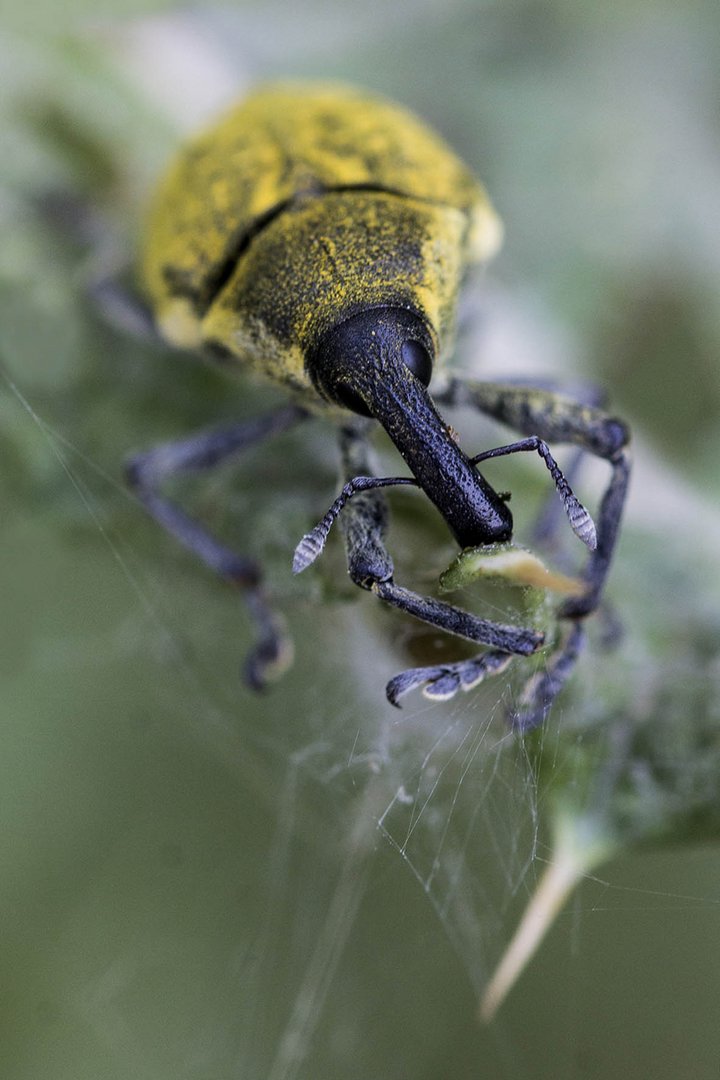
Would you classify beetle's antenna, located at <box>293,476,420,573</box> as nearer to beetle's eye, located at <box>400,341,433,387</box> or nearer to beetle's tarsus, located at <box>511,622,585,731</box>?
beetle's eye, located at <box>400,341,433,387</box>

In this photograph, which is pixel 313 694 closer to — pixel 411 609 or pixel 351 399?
pixel 411 609

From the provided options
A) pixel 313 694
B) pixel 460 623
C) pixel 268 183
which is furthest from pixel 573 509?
pixel 268 183

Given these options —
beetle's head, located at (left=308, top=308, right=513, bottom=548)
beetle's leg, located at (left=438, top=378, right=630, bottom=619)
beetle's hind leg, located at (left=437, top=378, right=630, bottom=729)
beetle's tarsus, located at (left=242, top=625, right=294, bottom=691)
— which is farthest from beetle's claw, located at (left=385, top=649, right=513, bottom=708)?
beetle's tarsus, located at (left=242, top=625, right=294, bottom=691)

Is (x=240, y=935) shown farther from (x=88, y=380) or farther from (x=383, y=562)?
(x=88, y=380)

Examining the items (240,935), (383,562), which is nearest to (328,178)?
(383,562)

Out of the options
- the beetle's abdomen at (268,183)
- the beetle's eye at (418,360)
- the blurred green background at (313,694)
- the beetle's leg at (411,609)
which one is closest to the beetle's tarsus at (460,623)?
the beetle's leg at (411,609)

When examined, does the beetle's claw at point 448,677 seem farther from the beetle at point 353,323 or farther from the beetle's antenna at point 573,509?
the beetle's antenna at point 573,509

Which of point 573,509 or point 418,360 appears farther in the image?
point 418,360
